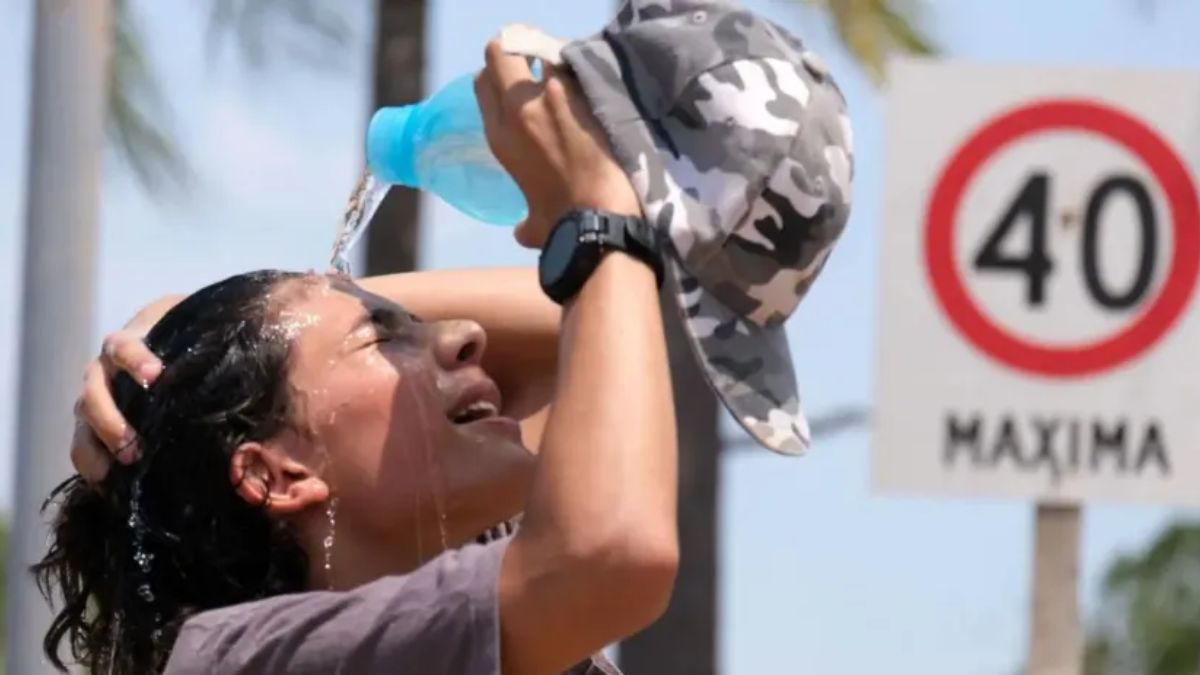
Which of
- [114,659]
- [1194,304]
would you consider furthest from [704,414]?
[114,659]

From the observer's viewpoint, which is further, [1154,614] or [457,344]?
[1154,614]

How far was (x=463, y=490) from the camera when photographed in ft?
11.0

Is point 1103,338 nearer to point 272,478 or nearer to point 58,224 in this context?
point 58,224

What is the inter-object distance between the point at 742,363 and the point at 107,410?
767 mm

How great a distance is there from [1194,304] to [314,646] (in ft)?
14.9

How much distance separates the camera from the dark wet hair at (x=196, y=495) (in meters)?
3.42

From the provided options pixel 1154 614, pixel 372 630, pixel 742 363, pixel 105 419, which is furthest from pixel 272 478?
pixel 1154 614

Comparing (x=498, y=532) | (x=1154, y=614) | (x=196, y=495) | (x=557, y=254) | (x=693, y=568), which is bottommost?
(x=1154, y=614)

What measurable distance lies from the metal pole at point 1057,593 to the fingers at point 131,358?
3952 millimetres

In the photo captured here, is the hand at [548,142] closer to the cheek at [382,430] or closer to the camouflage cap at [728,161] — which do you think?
the camouflage cap at [728,161]

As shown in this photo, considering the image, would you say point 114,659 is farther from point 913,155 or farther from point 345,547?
point 913,155

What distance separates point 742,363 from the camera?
10.2 ft

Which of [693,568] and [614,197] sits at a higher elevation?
[614,197]

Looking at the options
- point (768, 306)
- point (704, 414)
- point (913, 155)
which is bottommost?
point (704, 414)
